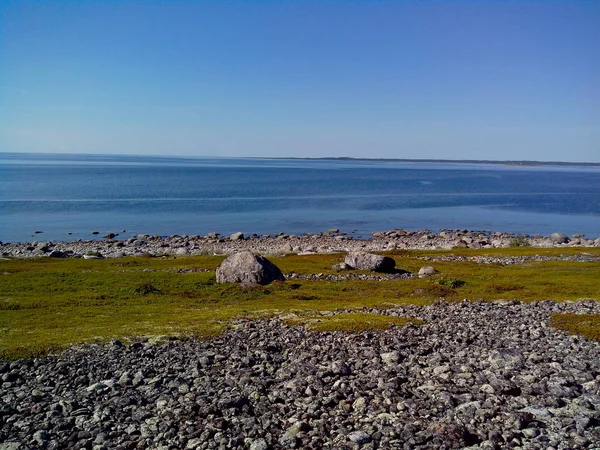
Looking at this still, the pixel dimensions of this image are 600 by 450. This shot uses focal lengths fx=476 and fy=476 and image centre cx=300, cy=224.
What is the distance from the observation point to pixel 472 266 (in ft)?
154

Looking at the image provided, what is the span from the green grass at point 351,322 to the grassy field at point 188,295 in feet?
0.87

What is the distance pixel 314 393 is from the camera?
15516 millimetres

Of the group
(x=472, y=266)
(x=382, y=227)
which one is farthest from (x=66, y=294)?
(x=382, y=227)

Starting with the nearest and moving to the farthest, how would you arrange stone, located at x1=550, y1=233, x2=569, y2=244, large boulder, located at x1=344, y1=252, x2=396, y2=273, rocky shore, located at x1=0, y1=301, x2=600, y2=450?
rocky shore, located at x1=0, y1=301, x2=600, y2=450 < large boulder, located at x1=344, y1=252, x2=396, y2=273 < stone, located at x1=550, y1=233, x2=569, y2=244

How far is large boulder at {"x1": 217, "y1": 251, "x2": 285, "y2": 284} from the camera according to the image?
35.6 meters

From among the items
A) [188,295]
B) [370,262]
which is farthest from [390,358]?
[370,262]

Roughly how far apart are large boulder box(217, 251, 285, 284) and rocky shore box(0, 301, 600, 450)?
1366 cm

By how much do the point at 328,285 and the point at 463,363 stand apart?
19.1 metres

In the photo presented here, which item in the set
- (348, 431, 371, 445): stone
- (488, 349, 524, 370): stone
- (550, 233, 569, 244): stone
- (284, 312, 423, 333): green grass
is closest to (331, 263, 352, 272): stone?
(284, 312, 423, 333): green grass

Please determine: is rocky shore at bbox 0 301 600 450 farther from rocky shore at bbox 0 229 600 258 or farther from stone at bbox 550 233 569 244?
stone at bbox 550 233 569 244

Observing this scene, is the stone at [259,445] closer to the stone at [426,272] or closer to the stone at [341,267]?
the stone at [426,272]

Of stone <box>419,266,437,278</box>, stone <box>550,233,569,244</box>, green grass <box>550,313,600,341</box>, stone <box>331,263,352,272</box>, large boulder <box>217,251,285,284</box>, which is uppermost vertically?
green grass <box>550,313,600,341</box>

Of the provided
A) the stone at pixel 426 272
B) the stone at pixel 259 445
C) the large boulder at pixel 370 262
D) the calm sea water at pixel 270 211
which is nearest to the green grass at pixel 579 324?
the stone at pixel 259 445

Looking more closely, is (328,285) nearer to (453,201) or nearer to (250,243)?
(250,243)
